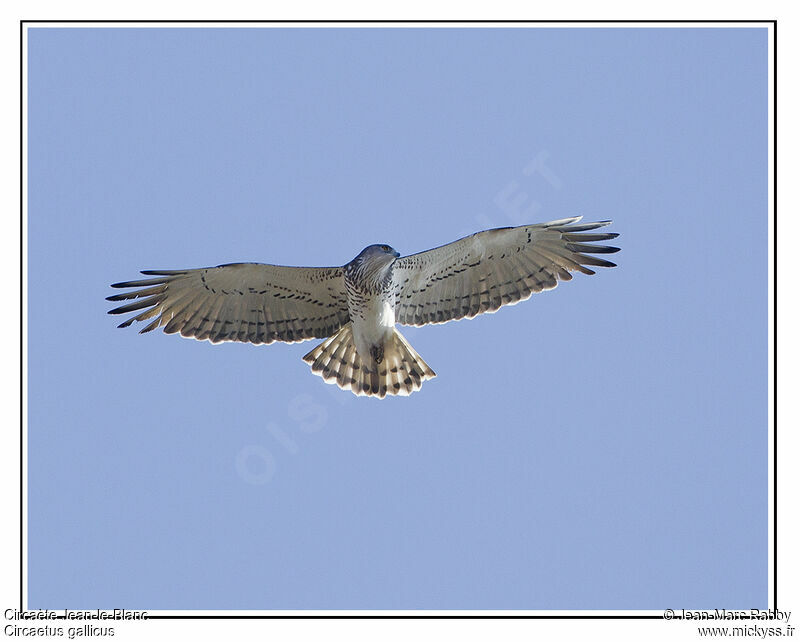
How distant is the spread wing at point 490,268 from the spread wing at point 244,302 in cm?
75

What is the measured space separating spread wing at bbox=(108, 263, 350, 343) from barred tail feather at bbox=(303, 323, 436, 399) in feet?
0.81

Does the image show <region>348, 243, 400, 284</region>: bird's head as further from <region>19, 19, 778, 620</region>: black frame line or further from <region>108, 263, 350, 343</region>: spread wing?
<region>19, 19, 778, 620</region>: black frame line

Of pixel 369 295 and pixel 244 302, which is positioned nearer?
pixel 369 295

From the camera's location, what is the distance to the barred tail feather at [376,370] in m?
11.6

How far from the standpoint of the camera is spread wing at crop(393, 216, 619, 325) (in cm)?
1082

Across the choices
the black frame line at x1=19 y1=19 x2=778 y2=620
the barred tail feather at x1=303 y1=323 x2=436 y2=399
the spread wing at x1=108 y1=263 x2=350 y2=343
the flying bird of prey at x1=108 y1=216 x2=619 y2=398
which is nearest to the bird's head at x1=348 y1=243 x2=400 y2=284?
the flying bird of prey at x1=108 y1=216 x2=619 y2=398

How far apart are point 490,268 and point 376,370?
166cm

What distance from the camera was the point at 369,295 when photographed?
10914 mm

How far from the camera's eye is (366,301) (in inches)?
432
